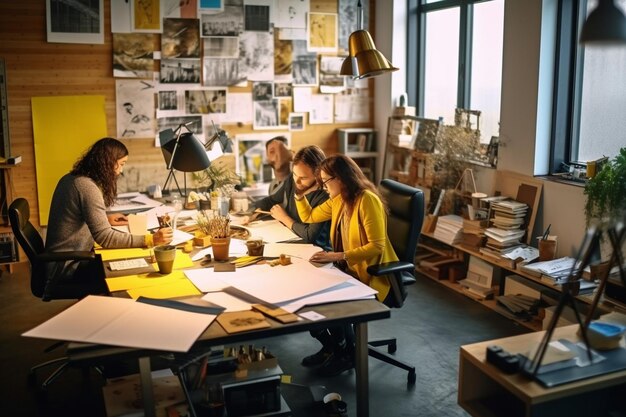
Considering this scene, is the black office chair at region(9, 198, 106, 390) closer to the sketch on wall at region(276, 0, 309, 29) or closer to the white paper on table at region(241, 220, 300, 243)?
the white paper on table at region(241, 220, 300, 243)

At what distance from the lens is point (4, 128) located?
18.4 ft

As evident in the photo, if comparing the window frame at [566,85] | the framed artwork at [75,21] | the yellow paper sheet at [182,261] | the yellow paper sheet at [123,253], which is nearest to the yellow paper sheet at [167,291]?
the yellow paper sheet at [182,261]

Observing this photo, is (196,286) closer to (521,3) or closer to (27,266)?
(521,3)

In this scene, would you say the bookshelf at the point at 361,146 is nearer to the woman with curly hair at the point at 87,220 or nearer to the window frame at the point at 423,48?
the window frame at the point at 423,48

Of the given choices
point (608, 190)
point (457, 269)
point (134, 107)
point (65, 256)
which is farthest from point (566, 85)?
point (134, 107)

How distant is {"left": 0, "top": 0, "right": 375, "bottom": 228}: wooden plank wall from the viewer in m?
5.48

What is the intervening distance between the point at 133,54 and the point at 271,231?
8.67ft

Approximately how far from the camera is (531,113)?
4680 millimetres

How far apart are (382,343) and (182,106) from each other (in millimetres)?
3069

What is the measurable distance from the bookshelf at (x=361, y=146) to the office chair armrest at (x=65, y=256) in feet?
11.1

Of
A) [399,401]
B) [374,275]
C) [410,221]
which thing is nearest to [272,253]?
[374,275]

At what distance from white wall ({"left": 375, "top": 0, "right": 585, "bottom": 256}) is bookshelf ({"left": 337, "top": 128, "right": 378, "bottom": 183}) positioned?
5.73ft

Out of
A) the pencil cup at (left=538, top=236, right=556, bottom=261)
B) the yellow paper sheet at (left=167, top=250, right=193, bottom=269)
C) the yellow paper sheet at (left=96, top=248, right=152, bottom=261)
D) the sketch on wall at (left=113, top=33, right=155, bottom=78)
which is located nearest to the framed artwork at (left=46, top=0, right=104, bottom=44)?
the sketch on wall at (left=113, top=33, right=155, bottom=78)

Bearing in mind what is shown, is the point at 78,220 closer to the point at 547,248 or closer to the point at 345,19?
the point at 547,248
